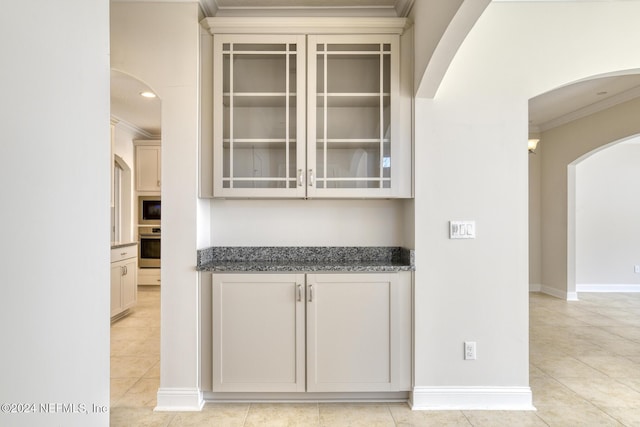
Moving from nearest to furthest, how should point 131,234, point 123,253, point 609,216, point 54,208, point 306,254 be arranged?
1. point 54,208
2. point 306,254
3. point 123,253
4. point 609,216
5. point 131,234

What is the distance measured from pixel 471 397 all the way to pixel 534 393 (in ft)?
1.99

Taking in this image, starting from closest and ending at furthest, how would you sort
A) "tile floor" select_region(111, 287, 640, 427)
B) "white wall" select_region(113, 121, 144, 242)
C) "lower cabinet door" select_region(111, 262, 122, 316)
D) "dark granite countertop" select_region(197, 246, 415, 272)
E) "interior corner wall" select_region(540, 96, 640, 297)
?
"tile floor" select_region(111, 287, 640, 427) < "dark granite countertop" select_region(197, 246, 415, 272) < "lower cabinet door" select_region(111, 262, 122, 316) < "interior corner wall" select_region(540, 96, 640, 297) < "white wall" select_region(113, 121, 144, 242)

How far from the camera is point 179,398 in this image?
94.2 inches

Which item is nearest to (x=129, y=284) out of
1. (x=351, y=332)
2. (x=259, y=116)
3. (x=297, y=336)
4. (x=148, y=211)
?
(x=148, y=211)

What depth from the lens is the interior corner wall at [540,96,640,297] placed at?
15.6 ft

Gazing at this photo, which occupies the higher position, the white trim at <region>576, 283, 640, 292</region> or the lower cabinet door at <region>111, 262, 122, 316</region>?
the lower cabinet door at <region>111, 262, 122, 316</region>

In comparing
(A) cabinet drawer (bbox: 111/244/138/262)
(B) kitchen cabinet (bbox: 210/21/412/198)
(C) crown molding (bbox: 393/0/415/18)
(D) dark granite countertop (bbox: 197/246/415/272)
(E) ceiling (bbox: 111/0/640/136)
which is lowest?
(A) cabinet drawer (bbox: 111/244/138/262)

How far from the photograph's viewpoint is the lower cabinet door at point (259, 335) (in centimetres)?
239

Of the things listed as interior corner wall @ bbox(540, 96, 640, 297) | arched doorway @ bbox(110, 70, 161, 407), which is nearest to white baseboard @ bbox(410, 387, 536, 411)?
arched doorway @ bbox(110, 70, 161, 407)

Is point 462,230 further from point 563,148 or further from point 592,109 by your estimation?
point 563,148

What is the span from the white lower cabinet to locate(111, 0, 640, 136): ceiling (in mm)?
1914

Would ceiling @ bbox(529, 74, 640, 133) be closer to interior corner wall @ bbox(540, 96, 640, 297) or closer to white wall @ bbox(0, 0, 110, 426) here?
interior corner wall @ bbox(540, 96, 640, 297)

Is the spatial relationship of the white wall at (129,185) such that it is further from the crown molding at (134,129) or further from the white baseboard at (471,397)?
the white baseboard at (471,397)

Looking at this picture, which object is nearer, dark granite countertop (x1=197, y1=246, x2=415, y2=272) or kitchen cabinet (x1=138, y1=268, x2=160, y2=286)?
dark granite countertop (x1=197, y1=246, x2=415, y2=272)
